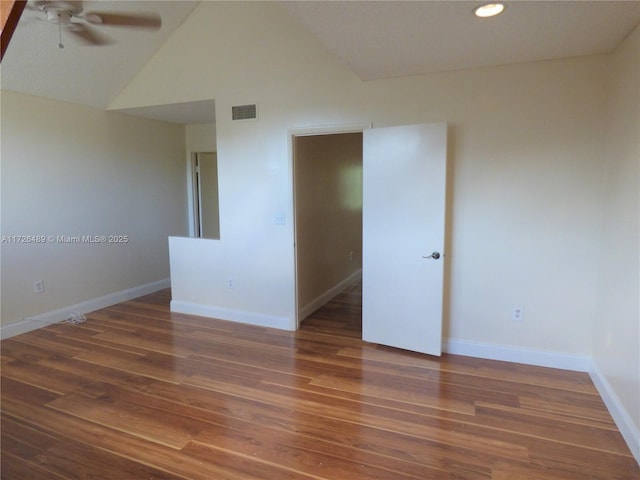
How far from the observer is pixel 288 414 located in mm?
2490

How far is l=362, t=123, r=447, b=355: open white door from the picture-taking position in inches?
122

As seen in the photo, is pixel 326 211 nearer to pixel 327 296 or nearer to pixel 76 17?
pixel 327 296

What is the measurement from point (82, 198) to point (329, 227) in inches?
114

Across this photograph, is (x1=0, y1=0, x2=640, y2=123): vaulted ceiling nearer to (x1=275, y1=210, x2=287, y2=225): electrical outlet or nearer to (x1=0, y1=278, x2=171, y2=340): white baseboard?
(x1=275, y1=210, x2=287, y2=225): electrical outlet

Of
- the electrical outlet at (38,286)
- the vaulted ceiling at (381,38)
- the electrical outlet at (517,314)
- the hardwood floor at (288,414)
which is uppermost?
the vaulted ceiling at (381,38)

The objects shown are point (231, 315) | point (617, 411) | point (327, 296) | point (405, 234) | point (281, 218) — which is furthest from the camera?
point (327, 296)

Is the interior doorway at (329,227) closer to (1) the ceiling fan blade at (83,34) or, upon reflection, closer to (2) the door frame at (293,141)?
(2) the door frame at (293,141)

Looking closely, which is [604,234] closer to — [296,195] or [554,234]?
[554,234]

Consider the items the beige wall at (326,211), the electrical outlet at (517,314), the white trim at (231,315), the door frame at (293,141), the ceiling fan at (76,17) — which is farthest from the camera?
the beige wall at (326,211)

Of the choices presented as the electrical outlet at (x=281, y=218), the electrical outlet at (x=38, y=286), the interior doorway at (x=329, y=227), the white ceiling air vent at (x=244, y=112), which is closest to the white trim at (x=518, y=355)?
the interior doorway at (x=329, y=227)

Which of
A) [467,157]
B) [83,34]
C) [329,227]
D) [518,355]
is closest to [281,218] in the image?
[329,227]

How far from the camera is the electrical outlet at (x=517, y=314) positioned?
3137 millimetres

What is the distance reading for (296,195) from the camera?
3.83 metres

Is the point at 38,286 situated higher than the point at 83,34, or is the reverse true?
the point at 83,34
